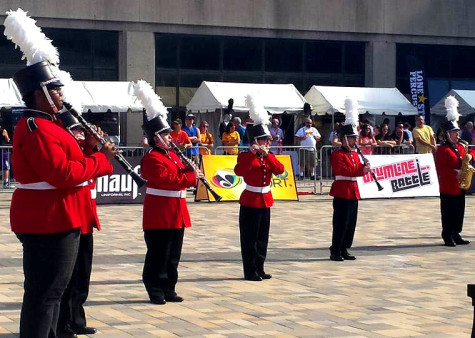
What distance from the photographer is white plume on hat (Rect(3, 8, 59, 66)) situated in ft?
23.0

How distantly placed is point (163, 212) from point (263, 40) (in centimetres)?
2422

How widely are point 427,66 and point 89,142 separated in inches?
1169

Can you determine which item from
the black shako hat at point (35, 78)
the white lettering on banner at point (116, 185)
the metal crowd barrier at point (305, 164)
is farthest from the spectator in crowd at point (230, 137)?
the black shako hat at point (35, 78)

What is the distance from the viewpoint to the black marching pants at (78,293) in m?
8.12

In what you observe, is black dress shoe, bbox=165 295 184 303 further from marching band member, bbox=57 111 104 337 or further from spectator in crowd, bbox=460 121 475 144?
spectator in crowd, bbox=460 121 475 144

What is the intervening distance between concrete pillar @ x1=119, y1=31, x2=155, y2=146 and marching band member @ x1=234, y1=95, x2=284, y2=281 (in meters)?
19.7

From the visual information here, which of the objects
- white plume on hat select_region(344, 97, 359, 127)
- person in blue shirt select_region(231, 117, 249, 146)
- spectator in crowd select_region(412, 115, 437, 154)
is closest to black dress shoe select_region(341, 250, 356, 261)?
white plume on hat select_region(344, 97, 359, 127)

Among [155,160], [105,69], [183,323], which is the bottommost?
[183,323]

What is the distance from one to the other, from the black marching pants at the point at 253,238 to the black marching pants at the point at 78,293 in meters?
2.86

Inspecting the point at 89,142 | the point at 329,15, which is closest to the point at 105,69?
the point at 329,15

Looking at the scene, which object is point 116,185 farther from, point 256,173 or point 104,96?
point 256,173

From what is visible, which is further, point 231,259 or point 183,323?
point 231,259

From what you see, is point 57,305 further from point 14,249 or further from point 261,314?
point 14,249

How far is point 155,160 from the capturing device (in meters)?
9.91
